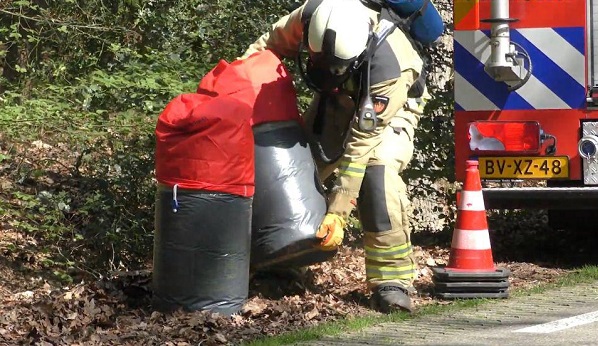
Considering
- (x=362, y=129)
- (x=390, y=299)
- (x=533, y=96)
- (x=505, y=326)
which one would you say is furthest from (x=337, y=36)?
(x=533, y=96)

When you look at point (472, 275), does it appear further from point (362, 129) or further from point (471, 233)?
point (362, 129)

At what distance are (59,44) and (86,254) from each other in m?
2.45

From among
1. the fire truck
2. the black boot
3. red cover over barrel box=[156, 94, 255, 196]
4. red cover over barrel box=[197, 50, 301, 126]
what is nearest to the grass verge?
the black boot

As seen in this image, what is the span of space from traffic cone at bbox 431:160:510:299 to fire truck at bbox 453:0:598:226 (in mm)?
767

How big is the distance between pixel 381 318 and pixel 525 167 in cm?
184

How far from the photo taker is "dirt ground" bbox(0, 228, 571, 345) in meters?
5.54

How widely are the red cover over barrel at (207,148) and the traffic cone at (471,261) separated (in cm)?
131

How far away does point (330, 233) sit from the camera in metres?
5.97

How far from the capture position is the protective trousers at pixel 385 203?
6.23m

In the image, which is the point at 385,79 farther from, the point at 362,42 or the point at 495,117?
the point at 495,117

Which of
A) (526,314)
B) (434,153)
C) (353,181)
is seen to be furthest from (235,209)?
(434,153)

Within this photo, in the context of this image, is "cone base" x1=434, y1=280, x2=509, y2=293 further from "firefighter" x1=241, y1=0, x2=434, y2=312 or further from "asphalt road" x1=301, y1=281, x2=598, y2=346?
"firefighter" x1=241, y1=0, x2=434, y2=312

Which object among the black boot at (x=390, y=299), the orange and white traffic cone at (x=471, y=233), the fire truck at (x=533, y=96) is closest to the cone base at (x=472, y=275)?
the orange and white traffic cone at (x=471, y=233)

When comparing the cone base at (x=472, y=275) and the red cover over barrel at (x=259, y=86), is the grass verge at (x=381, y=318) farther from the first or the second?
the red cover over barrel at (x=259, y=86)
